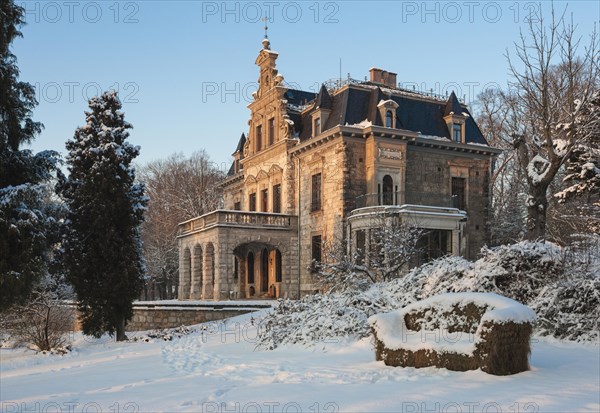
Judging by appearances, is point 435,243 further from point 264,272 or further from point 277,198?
point 264,272

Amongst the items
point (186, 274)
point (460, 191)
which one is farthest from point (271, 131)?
point (460, 191)

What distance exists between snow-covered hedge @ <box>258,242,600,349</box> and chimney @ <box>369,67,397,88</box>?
62.1ft

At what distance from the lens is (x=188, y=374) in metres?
11.0

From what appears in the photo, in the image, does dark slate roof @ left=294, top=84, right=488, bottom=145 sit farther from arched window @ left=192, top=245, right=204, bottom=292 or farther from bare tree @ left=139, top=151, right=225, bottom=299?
bare tree @ left=139, top=151, right=225, bottom=299

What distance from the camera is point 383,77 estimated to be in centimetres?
3300

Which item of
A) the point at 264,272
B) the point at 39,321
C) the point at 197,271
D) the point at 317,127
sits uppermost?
the point at 317,127

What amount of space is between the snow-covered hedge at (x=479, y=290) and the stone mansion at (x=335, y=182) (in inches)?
411

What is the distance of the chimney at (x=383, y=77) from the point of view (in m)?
32.7

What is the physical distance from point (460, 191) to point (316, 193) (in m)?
7.37

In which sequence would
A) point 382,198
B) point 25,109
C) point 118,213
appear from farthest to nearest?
point 382,198 < point 118,213 < point 25,109

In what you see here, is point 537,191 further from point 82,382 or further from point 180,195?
point 180,195

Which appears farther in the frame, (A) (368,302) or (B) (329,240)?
(B) (329,240)

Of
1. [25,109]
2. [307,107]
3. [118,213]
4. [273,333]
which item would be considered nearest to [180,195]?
[307,107]

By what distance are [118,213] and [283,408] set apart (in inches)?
601
